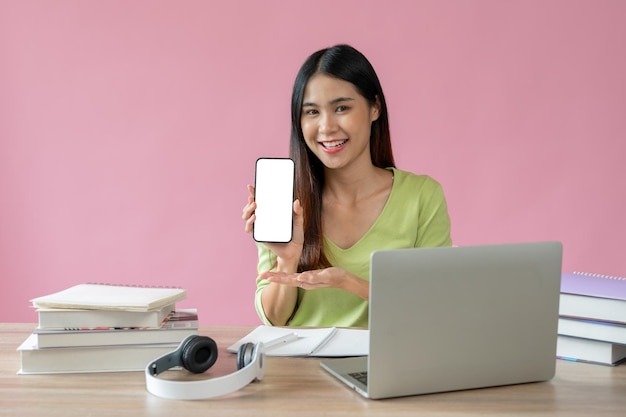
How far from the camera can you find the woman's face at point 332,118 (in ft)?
7.14

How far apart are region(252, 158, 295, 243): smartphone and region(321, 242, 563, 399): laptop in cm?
48

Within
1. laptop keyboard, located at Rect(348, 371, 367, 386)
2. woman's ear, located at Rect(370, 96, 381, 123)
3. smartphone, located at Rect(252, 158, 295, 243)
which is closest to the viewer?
laptop keyboard, located at Rect(348, 371, 367, 386)

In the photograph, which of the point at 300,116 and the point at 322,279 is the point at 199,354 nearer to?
the point at 322,279

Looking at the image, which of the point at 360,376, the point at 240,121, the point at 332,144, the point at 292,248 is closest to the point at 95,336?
the point at 360,376

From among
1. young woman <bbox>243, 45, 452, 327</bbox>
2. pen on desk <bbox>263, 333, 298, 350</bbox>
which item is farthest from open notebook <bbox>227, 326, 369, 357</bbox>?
young woman <bbox>243, 45, 452, 327</bbox>

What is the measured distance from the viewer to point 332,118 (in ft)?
7.17

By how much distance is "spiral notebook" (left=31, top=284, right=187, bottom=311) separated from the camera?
1521 mm

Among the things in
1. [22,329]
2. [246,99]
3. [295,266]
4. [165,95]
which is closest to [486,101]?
[246,99]

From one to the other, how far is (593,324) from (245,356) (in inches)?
26.9

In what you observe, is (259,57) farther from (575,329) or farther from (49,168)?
(575,329)

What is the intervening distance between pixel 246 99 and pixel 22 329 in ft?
5.60

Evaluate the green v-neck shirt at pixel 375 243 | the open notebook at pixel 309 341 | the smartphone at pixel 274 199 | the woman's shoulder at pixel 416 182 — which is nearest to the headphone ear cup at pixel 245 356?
the open notebook at pixel 309 341

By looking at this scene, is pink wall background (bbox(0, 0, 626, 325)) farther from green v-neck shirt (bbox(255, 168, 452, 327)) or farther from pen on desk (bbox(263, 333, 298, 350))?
pen on desk (bbox(263, 333, 298, 350))

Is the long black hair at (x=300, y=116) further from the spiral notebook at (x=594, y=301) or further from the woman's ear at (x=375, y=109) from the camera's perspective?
the spiral notebook at (x=594, y=301)
